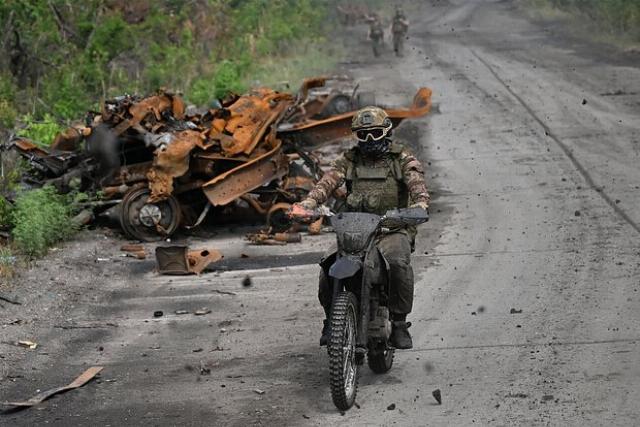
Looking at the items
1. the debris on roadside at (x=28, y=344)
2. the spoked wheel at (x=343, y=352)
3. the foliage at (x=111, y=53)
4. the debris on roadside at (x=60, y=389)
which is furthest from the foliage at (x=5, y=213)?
the spoked wheel at (x=343, y=352)

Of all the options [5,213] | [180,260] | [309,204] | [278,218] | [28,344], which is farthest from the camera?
[278,218]

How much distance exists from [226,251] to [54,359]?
4612mm

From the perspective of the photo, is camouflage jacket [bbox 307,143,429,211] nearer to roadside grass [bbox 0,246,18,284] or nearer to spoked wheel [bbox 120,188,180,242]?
roadside grass [bbox 0,246,18,284]

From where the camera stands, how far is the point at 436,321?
33.0 ft

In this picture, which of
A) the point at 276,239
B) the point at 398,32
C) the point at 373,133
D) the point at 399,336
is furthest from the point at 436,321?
the point at 398,32

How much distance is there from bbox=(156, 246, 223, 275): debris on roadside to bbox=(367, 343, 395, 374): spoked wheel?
468 centimetres

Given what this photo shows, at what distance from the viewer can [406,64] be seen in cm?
3441

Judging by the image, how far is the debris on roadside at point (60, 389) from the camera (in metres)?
8.20

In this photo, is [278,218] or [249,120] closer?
[278,218]

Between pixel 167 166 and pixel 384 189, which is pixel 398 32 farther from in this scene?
pixel 384 189

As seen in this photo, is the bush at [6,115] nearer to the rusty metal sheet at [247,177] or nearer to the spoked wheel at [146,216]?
the spoked wheel at [146,216]

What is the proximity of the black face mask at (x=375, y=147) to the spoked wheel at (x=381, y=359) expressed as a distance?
1438 mm

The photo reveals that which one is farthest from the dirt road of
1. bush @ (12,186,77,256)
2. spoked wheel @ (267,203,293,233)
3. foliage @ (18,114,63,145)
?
foliage @ (18,114,63,145)

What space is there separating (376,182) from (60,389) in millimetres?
2834
